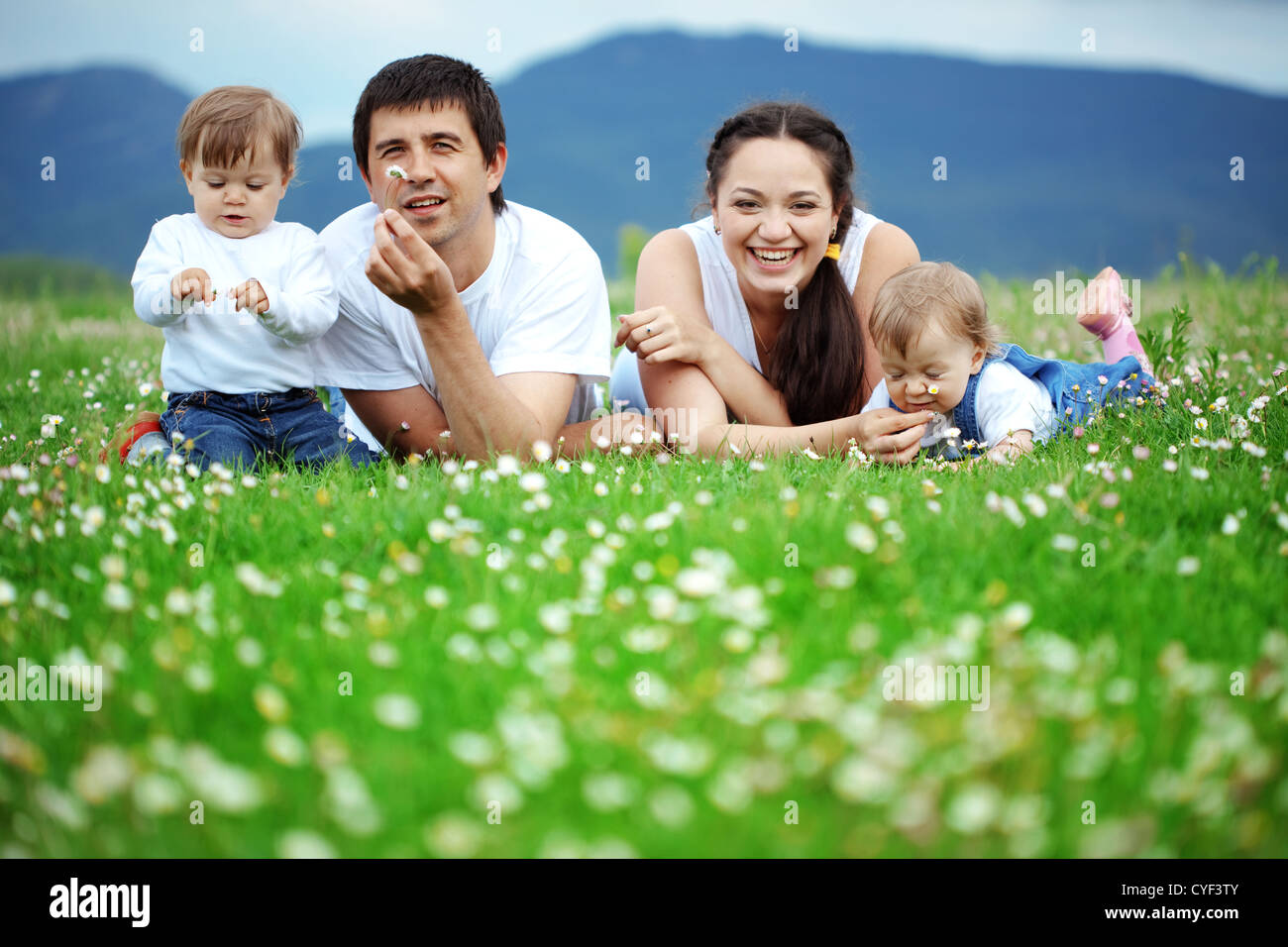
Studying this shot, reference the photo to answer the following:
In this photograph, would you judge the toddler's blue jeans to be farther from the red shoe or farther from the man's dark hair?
the man's dark hair

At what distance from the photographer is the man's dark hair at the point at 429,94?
4785 mm

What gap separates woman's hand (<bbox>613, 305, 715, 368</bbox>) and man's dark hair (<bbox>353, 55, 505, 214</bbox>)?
1.09 meters

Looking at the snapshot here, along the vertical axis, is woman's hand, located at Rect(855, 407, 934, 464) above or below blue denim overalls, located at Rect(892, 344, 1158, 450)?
below

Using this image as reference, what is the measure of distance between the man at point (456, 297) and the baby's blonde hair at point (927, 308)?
49.1 inches

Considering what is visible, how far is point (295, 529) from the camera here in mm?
3455

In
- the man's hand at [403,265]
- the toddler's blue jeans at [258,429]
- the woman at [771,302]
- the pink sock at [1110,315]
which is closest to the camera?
the man's hand at [403,265]

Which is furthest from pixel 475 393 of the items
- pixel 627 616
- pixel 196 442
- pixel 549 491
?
pixel 627 616

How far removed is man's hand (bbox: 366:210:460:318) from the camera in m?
4.22

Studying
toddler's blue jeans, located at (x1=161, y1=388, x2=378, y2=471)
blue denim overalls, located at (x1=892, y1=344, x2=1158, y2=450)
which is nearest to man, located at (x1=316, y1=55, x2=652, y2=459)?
toddler's blue jeans, located at (x1=161, y1=388, x2=378, y2=471)

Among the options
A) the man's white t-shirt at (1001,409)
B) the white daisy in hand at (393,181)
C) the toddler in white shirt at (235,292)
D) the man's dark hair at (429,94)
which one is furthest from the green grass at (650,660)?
the man's dark hair at (429,94)

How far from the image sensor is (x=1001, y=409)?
16.4 feet

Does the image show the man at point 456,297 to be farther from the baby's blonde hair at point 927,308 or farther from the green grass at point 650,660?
the baby's blonde hair at point 927,308
